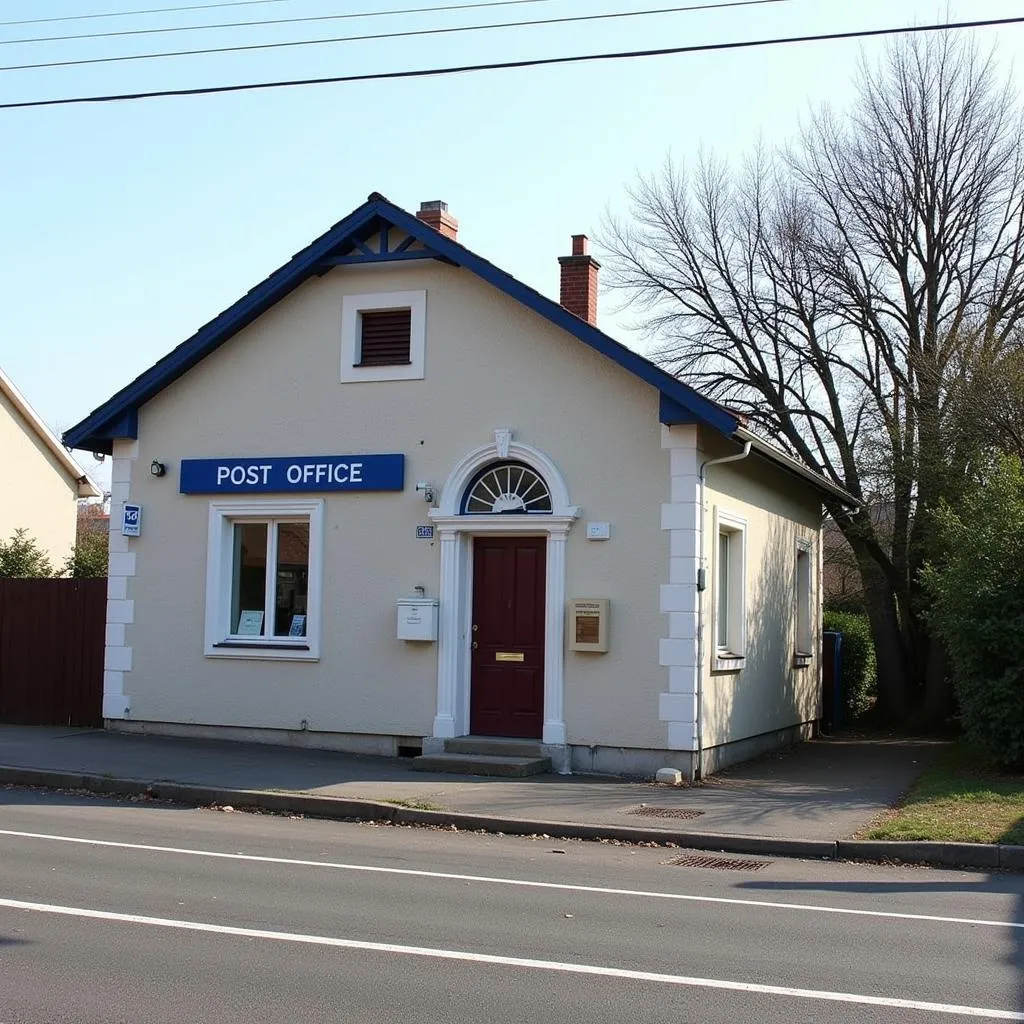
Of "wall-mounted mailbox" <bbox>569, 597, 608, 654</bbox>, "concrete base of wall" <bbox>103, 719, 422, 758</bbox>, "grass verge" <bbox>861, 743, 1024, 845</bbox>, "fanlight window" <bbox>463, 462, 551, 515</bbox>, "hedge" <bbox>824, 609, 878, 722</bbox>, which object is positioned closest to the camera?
"grass verge" <bbox>861, 743, 1024, 845</bbox>

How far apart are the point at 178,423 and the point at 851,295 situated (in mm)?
12651

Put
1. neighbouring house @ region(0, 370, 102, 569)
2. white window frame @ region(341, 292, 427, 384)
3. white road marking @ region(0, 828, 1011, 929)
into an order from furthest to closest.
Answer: neighbouring house @ region(0, 370, 102, 569)
white window frame @ region(341, 292, 427, 384)
white road marking @ region(0, 828, 1011, 929)

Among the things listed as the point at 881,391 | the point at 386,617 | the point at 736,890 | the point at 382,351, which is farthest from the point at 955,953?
the point at 881,391

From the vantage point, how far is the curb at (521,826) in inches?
402

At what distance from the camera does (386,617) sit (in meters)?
15.4

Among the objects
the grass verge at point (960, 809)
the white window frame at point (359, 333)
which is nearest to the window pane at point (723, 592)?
the grass verge at point (960, 809)

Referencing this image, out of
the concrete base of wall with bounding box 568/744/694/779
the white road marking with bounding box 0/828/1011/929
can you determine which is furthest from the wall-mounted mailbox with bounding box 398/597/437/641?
the white road marking with bounding box 0/828/1011/929

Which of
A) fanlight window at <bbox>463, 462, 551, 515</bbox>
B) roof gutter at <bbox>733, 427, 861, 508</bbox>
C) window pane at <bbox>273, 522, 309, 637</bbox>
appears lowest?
window pane at <bbox>273, 522, 309, 637</bbox>

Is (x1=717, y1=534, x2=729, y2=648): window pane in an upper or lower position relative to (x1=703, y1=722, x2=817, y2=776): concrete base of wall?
upper

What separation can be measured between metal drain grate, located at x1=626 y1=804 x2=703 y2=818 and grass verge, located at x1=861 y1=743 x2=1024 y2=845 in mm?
1585

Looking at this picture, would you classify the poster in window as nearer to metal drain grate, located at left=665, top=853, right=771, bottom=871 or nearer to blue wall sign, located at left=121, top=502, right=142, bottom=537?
blue wall sign, located at left=121, top=502, right=142, bottom=537

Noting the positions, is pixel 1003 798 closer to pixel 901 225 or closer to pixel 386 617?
pixel 386 617

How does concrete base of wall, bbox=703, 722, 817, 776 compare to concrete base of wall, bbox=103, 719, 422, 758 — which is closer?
concrete base of wall, bbox=703, 722, 817, 776

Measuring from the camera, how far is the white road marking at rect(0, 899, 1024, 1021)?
19.6 ft
